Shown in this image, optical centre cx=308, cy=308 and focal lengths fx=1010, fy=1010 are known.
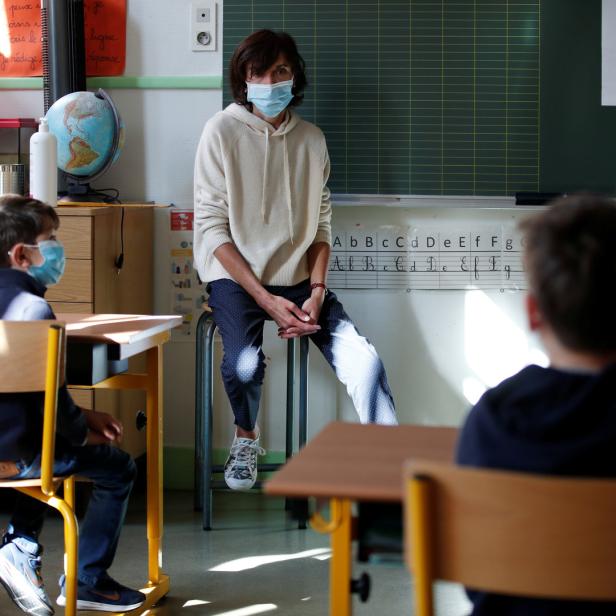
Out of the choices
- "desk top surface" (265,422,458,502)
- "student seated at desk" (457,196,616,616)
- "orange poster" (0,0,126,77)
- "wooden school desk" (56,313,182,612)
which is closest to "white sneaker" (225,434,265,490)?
"wooden school desk" (56,313,182,612)

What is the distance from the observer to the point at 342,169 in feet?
11.9

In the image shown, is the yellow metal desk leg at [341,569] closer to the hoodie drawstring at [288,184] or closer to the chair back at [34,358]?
the chair back at [34,358]

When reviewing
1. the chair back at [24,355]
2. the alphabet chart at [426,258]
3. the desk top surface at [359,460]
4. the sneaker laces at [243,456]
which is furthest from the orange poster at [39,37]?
the desk top surface at [359,460]

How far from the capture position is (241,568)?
2.94m

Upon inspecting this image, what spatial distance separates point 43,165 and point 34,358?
1190 millimetres

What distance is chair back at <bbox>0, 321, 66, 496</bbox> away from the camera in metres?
2.03

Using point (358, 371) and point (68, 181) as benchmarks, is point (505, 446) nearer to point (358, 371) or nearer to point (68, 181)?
point (358, 371)

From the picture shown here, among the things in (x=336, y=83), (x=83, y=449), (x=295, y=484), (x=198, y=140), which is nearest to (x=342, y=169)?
(x=336, y=83)

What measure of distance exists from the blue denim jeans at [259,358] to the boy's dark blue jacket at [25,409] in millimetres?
952

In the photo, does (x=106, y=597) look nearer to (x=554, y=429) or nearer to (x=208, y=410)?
(x=208, y=410)

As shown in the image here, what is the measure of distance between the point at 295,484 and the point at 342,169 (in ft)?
7.94

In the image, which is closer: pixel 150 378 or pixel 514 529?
pixel 514 529

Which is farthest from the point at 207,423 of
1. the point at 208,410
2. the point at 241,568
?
the point at 241,568

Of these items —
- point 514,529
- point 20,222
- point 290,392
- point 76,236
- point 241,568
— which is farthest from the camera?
point 290,392
